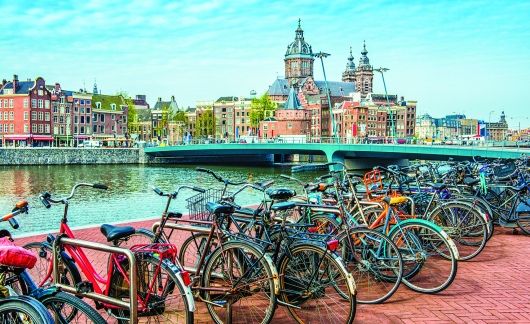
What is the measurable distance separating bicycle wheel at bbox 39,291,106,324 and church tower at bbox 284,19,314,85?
10831cm

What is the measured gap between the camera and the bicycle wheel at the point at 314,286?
13.4ft

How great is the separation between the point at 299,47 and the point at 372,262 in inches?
4372

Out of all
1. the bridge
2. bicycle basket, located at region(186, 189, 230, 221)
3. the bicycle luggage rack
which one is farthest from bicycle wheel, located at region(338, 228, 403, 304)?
the bridge

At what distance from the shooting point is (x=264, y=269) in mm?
4012

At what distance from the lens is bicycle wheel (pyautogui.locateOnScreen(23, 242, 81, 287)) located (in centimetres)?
394

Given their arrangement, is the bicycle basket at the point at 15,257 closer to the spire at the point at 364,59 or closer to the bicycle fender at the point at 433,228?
the bicycle fender at the point at 433,228

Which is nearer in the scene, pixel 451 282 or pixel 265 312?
pixel 265 312

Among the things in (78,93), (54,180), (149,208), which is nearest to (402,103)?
(78,93)

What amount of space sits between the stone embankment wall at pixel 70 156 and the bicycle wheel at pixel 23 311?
5243 cm

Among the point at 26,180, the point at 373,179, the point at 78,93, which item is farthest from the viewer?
the point at 78,93

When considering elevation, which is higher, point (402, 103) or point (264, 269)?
A: point (402, 103)

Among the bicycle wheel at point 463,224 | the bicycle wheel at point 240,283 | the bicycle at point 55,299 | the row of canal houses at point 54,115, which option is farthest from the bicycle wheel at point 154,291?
the row of canal houses at point 54,115

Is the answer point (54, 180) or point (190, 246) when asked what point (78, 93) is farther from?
point (190, 246)

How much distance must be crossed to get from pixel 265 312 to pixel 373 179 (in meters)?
3.96
